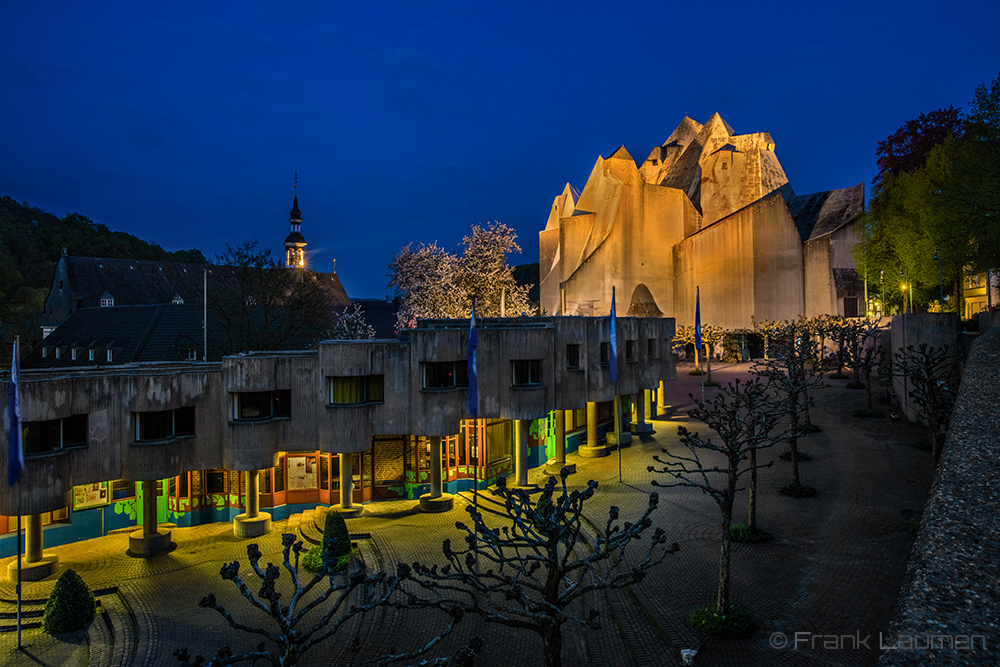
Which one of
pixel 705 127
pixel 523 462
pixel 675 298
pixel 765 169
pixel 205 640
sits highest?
pixel 705 127

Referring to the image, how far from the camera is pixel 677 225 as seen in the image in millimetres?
79250

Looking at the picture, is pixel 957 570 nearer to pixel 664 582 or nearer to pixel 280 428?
pixel 664 582

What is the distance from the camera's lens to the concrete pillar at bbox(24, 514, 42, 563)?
20.9 meters

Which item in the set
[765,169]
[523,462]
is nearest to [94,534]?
[523,462]

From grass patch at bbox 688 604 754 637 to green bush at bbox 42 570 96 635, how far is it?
18.2 meters

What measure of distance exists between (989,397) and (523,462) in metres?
19.0

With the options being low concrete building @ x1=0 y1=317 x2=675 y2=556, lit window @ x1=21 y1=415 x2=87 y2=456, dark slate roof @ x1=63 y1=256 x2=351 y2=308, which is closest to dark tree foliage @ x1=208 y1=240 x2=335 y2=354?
low concrete building @ x1=0 y1=317 x2=675 y2=556

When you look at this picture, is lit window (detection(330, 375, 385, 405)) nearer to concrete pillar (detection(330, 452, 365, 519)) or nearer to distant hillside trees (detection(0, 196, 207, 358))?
concrete pillar (detection(330, 452, 365, 519))

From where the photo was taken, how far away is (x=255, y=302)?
46812mm

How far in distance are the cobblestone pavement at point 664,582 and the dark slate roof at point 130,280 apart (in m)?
61.3

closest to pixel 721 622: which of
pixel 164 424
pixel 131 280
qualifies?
pixel 164 424

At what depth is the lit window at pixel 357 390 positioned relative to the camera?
25.1 metres

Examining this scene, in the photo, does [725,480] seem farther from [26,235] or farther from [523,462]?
[26,235]

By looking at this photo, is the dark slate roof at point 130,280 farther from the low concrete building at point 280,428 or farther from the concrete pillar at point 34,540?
the concrete pillar at point 34,540
